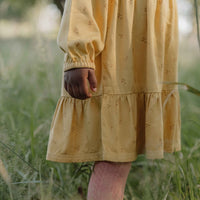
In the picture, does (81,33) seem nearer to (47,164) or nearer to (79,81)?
(79,81)

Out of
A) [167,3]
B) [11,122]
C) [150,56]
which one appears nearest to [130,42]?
[150,56]

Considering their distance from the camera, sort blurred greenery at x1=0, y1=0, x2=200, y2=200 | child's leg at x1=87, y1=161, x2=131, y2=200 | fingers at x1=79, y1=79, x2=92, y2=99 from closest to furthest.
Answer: fingers at x1=79, y1=79, x2=92, y2=99 < child's leg at x1=87, y1=161, x2=131, y2=200 < blurred greenery at x1=0, y1=0, x2=200, y2=200

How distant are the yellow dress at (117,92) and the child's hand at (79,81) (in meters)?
0.06

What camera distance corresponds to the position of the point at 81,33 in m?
0.98

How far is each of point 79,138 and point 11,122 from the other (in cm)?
83

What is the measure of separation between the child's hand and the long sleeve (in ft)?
0.05

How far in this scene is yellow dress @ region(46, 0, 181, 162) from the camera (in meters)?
1.04

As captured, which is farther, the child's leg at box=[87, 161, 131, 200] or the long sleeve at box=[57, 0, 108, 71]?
the child's leg at box=[87, 161, 131, 200]

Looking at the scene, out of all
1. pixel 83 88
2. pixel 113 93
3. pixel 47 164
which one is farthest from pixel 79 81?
pixel 47 164

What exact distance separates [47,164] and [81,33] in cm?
65

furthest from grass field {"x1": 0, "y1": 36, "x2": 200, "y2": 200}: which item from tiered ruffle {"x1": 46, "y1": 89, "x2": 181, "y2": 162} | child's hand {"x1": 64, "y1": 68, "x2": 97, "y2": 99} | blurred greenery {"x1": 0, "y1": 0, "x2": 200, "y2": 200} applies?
child's hand {"x1": 64, "y1": 68, "x2": 97, "y2": 99}

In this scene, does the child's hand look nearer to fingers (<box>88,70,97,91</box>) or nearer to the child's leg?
fingers (<box>88,70,97,91</box>)

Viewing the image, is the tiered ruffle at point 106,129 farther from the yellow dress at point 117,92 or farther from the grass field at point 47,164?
the grass field at point 47,164

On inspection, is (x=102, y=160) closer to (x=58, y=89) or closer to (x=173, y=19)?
(x=173, y=19)
